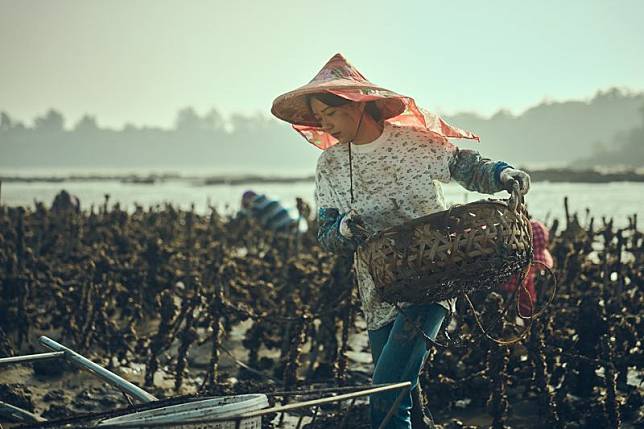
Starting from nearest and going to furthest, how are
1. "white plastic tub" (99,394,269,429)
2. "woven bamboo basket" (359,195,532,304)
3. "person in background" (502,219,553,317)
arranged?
"white plastic tub" (99,394,269,429) → "woven bamboo basket" (359,195,532,304) → "person in background" (502,219,553,317)

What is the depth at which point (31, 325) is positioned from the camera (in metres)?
7.03

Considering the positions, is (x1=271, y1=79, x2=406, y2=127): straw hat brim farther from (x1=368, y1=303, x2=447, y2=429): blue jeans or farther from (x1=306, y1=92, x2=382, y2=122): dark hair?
(x1=368, y1=303, x2=447, y2=429): blue jeans

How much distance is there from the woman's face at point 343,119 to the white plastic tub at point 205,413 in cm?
122

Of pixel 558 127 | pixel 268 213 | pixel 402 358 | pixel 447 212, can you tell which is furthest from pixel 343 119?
pixel 558 127

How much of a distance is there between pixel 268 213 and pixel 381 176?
9049 millimetres

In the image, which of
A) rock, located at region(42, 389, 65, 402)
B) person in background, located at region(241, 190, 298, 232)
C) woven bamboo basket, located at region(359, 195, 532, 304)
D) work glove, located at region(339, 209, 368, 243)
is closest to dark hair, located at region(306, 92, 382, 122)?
work glove, located at region(339, 209, 368, 243)

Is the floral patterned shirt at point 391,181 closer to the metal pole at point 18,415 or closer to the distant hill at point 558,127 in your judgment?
the metal pole at point 18,415

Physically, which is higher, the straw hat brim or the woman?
the straw hat brim

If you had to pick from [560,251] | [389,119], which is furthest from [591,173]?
[389,119]

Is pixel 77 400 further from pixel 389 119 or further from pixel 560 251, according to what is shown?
pixel 560 251

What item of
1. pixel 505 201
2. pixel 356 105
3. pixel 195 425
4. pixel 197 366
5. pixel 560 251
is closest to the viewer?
pixel 195 425

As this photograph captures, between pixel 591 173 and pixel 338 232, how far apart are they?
3426cm

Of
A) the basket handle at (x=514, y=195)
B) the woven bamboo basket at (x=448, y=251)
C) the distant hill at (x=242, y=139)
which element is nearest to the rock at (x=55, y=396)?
the woven bamboo basket at (x=448, y=251)

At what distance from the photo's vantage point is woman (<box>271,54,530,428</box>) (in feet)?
11.0
